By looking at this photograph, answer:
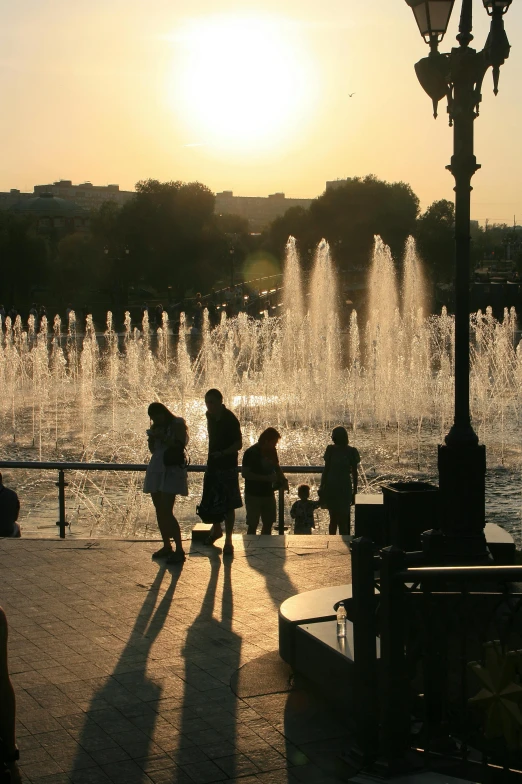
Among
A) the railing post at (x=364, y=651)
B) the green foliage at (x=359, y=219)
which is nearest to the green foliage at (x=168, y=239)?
the green foliage at (x=359, y=219)

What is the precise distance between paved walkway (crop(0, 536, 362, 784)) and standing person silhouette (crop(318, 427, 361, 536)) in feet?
3.06

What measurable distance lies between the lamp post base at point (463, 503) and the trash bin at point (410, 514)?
115cm

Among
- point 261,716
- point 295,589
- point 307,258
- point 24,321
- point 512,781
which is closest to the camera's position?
point 512,781

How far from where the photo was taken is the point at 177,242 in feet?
222

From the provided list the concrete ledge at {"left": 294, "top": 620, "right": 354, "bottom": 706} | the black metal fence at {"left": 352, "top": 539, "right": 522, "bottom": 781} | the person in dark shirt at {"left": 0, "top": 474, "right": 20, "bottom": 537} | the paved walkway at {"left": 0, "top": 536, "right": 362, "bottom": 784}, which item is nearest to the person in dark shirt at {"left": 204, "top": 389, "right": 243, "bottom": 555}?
the paved walkway at {"left": 0, "top": 536, "right": 362, "bottom": 784}

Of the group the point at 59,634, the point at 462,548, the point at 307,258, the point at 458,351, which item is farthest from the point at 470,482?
the point at 307,258

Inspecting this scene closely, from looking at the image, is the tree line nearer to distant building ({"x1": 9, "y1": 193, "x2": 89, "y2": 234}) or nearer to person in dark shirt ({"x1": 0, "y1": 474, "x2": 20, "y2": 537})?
person in dark shirt ({"x1": 0, "y1": 474, "x2": 20, "y2": 537})

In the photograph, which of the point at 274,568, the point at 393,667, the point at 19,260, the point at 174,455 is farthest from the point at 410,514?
the point at 19,260

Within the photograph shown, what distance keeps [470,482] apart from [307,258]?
234 feet

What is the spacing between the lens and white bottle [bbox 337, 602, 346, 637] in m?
5.63

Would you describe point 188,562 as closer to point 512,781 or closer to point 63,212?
point 512,781

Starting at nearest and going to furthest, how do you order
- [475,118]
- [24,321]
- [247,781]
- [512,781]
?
1. [512,781]
2. [247,781]
3. [475,118]
4. [24,321]

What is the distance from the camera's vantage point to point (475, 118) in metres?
7.26

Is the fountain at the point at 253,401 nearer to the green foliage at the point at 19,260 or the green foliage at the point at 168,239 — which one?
the green foliage at the point at 19,260
